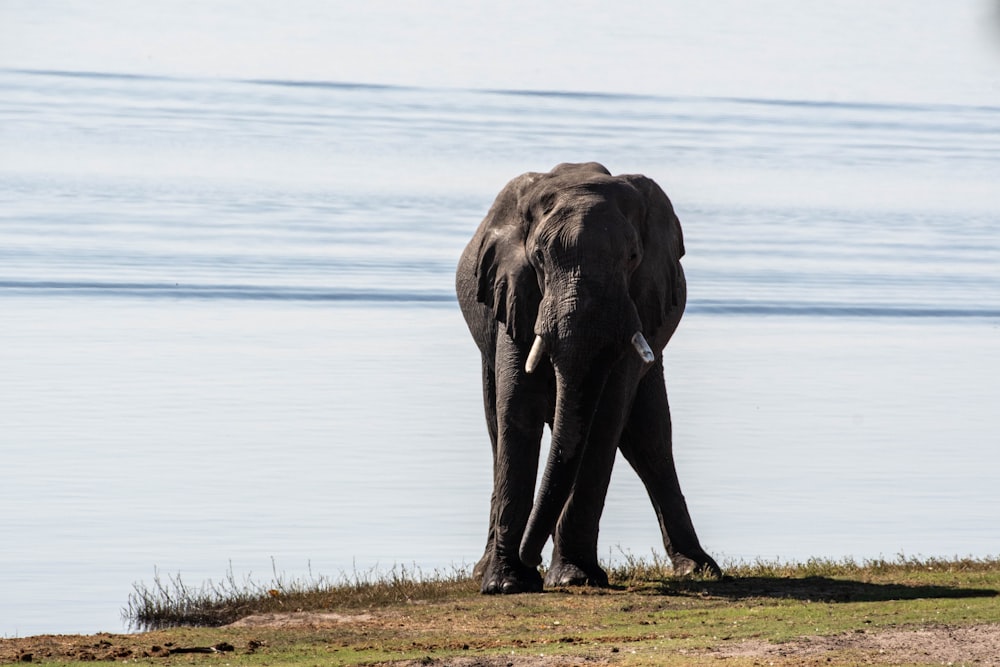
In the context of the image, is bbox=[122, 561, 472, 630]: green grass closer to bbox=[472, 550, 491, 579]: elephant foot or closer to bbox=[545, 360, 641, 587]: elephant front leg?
bbox=[472, 550, 491, 579]: elephant foot

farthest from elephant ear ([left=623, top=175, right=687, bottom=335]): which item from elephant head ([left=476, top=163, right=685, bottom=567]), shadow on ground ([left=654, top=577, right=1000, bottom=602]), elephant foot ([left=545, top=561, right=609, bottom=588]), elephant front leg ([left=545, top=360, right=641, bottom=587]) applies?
shadow on ground ([left=654, top=577, right=1000, bottom=602])

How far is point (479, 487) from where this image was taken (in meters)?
23.1

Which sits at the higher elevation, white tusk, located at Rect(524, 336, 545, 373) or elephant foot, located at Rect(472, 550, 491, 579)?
white tusk, located at Rect(524, 336, 545, 373)

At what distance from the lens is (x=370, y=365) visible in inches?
1238

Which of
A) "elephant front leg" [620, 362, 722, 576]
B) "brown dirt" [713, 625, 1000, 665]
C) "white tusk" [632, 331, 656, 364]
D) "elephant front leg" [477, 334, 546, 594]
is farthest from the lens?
"elephant front leg" [620, 362, 722, 576]

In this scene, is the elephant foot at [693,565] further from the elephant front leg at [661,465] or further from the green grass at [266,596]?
the green grass at [266,596]

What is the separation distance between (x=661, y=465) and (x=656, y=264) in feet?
5.79

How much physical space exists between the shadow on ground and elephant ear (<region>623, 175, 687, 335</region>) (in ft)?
5.77

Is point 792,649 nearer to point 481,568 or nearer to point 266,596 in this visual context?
point 481,568

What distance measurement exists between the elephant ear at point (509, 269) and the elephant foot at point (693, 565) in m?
2.25

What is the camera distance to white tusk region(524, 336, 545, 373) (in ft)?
50.9

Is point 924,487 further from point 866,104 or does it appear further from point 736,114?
point 866,104

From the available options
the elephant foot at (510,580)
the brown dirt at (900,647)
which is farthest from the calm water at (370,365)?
the brown dirt at (900,647)

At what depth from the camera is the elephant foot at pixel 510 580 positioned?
15945mm
